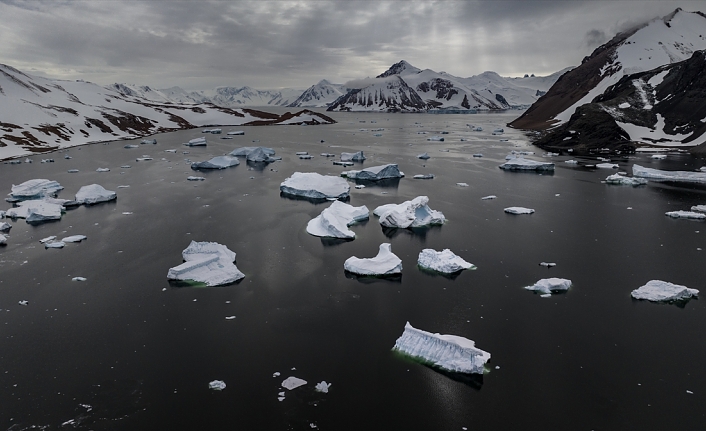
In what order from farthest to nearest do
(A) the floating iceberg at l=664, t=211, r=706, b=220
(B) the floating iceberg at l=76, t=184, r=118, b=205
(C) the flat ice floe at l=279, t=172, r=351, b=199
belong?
(C) the flat ice floe at l=279, t=172, r=351, b=199 < (B) the floating iceberg at l=76, t=184, r=118, b=205 < (A) the floating iceberg at l=664, t=211, r=706, b=220

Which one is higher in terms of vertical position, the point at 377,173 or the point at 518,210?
the point at 377,173

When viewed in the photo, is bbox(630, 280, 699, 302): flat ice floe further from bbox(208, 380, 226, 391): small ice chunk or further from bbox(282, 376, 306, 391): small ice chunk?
bbox(208, 380, 226, 391): small ice chunk

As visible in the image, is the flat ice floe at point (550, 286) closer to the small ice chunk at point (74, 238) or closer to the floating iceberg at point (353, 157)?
the small ice chunk at point (74, 238)

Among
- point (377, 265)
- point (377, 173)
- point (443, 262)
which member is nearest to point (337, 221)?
point (377, 265)

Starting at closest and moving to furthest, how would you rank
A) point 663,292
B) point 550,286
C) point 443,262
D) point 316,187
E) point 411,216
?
point 663,292 < point 550,286 < point 443,262 < point 411,216 < point 316,187

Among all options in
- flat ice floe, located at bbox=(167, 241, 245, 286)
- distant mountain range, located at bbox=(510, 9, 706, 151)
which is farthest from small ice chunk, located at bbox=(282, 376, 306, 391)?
distant mountain range, located at bbox=(510, 9, 706, 151)

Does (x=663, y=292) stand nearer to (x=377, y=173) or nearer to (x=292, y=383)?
(x=292, y=383)

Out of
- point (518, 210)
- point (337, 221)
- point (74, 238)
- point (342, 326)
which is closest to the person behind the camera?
point (342, 326)
